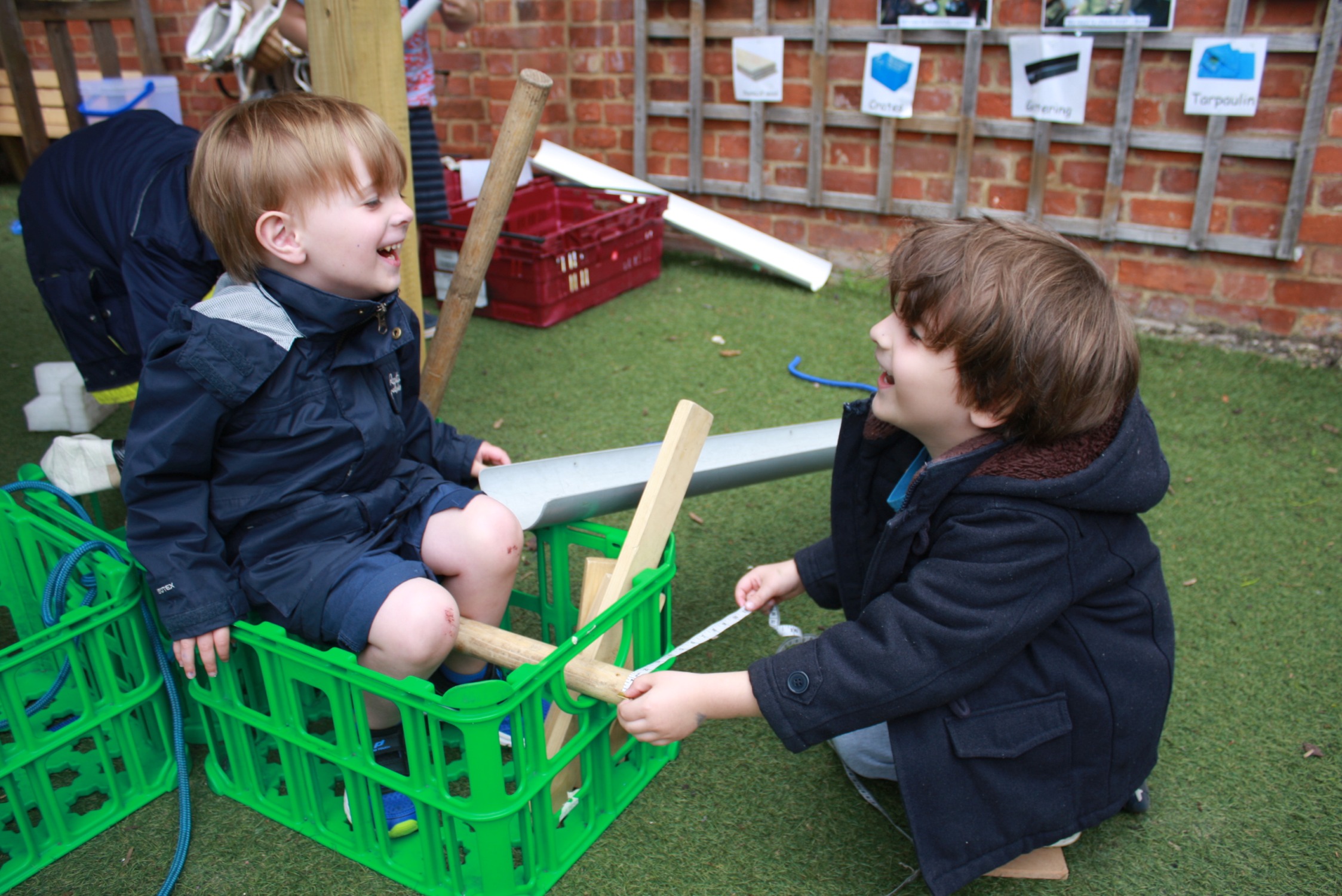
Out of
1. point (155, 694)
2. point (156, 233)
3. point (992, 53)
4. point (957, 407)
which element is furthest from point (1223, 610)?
point (992, 53)

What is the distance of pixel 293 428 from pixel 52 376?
1562 mm

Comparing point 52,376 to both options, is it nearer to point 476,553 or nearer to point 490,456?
point 490,456

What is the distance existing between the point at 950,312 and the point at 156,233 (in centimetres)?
141

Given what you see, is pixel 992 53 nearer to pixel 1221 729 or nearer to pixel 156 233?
pixel 1221 729

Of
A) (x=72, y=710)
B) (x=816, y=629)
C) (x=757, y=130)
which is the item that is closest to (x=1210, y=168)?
(x=757, y=130)

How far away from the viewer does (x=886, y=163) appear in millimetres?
3768

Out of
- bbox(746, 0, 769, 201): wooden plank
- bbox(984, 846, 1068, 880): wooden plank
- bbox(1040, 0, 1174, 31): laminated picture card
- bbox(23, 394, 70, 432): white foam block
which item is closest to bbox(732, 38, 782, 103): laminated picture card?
bbox(746, 0, 769, 201): wooden plank

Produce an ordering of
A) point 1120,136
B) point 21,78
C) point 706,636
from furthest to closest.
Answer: point 21,78, point 1120,136, point 706,636

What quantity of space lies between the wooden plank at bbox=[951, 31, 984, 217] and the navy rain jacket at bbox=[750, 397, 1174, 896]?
2.42m

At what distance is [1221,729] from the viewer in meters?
1.56

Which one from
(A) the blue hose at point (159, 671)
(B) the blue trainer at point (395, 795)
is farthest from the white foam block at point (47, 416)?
(B) the blue trainer at point (395, 795)

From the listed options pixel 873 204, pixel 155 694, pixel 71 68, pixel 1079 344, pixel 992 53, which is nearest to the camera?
A: pixel 1079 344

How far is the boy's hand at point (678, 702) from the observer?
1.18 metres

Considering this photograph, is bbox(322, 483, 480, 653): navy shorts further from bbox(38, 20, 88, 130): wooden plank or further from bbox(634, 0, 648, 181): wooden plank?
bbox(38, 20, 88, 130): wooden plank
